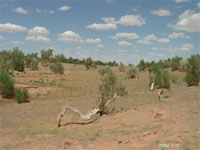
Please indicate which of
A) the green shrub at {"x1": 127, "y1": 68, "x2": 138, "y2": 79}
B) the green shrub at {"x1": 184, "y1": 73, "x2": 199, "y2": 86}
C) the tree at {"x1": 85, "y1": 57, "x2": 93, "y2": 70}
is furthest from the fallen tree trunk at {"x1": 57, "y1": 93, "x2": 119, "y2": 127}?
the tree at {"x1": 85, "y1": 57, "x2": 93, "y2": 70}

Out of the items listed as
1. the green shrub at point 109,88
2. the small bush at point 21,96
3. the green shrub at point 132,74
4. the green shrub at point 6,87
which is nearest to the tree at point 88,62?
the green shrub at point 132,74

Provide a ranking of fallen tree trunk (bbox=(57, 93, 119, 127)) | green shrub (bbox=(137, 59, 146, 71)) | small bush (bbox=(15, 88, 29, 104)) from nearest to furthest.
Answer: fallen tree trunk (bbox=(57, 93, 119, 127)), small bush (bbox=(15, 88, 29, 104)), green shrub (bbox=(137, 59, 146, 71))

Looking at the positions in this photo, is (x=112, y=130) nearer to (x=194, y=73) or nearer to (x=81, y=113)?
(x=81, y=113)

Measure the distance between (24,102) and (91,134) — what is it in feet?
40.9

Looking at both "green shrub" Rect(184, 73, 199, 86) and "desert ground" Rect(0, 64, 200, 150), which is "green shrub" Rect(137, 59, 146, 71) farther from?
"desert ground" Rect(0, 64, 200, 150)

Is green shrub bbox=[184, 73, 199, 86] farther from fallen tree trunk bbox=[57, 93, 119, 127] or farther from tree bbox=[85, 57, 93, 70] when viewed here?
tree bbox=[85, 57, 93, 70]

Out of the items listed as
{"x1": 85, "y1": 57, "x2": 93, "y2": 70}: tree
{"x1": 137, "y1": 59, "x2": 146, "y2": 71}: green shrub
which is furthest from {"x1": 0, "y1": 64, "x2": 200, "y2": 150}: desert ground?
{"x1": 85, "y1": 57, "x2": 93, "y2": 70}: tree

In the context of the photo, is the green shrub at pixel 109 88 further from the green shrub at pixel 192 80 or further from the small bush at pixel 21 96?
the green shrub at pixel 192 80

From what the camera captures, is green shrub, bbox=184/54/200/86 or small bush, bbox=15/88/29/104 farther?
green shrub, bbox=184/54/200/86

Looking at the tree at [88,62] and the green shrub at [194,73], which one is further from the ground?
the tree at [88,62]

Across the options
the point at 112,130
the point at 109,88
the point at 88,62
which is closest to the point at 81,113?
the point at 109,88

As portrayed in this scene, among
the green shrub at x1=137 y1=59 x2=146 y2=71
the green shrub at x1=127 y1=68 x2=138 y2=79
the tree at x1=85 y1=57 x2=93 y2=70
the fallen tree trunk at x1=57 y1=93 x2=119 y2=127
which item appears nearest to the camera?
the fallen tree trunk at x1=57 y1=93 x2=119 y2=127

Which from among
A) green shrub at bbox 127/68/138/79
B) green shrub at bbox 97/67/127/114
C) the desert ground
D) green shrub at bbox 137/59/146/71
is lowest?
the desert ground

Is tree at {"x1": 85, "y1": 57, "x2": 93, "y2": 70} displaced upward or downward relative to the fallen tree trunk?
upward
